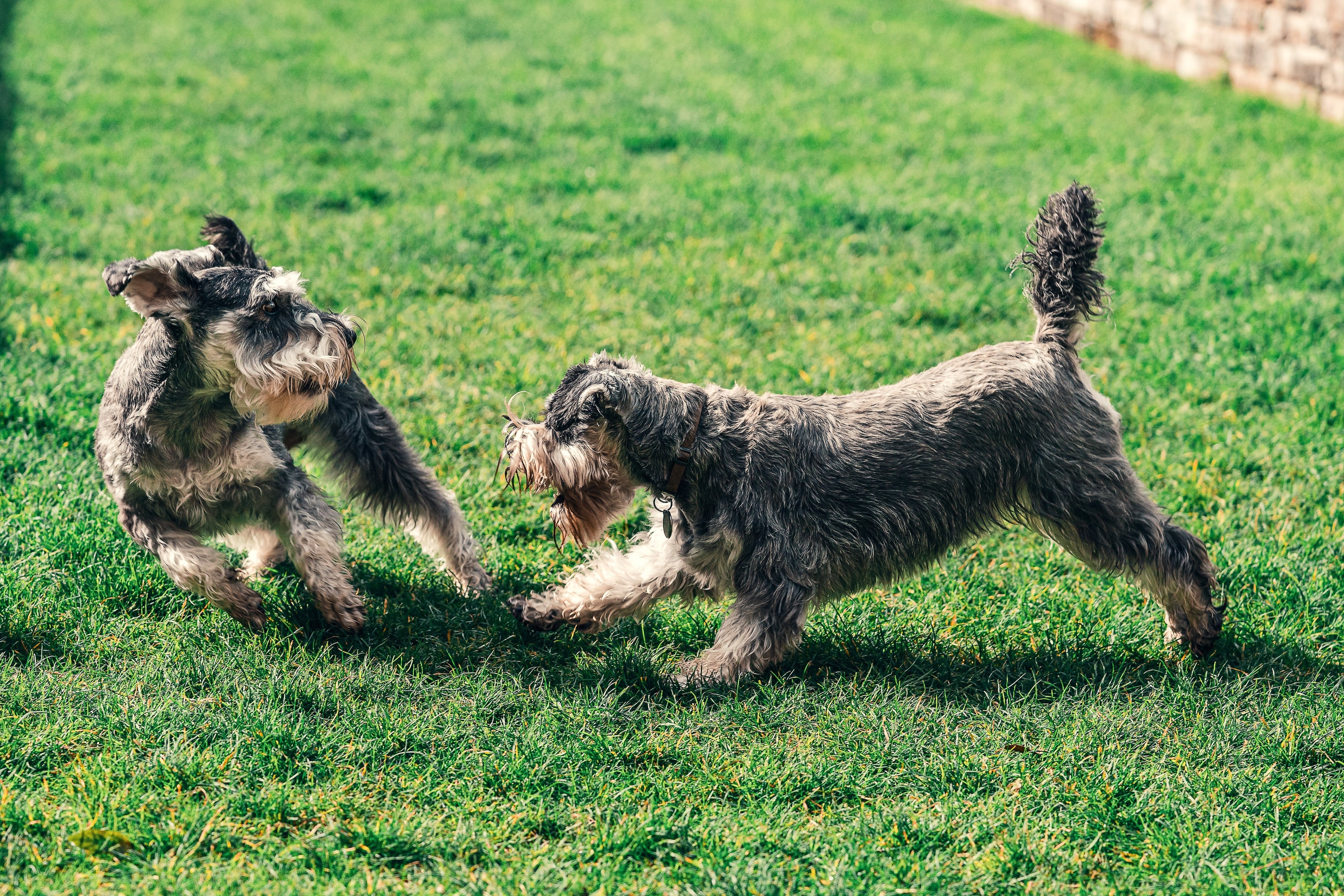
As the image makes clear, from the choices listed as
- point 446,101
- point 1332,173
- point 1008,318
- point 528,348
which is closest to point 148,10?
point 446,101

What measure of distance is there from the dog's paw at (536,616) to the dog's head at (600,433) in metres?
0.50

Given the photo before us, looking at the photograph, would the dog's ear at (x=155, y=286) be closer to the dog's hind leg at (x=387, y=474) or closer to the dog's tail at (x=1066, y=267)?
the dog's hind leg at (x=387, y=474)

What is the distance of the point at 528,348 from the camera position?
6656mm

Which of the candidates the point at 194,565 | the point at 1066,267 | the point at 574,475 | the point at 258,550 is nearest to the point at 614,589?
the point at 574,475

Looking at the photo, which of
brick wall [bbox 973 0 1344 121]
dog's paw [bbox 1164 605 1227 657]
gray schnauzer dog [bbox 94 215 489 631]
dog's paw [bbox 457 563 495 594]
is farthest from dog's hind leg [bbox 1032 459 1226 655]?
brick wall [bbox 973 0 1344 121]

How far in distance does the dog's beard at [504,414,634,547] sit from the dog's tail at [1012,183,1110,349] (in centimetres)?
171

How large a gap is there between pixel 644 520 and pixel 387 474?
121 cm

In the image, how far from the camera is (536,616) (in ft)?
14.8

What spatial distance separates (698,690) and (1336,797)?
6.89ft

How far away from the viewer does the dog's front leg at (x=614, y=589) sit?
435 cm

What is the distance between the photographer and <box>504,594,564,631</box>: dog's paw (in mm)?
4477

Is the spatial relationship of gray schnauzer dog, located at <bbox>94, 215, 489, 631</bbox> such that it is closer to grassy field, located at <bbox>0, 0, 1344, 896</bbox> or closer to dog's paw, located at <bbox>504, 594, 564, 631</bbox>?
grassy field, located at <bbox>0, 0, 1344, 896</bbox>

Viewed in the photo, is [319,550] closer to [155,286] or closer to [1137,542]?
[155,286]

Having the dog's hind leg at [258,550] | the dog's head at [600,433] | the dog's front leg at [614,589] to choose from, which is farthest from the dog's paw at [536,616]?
the dog's hind leg at [258,550]
